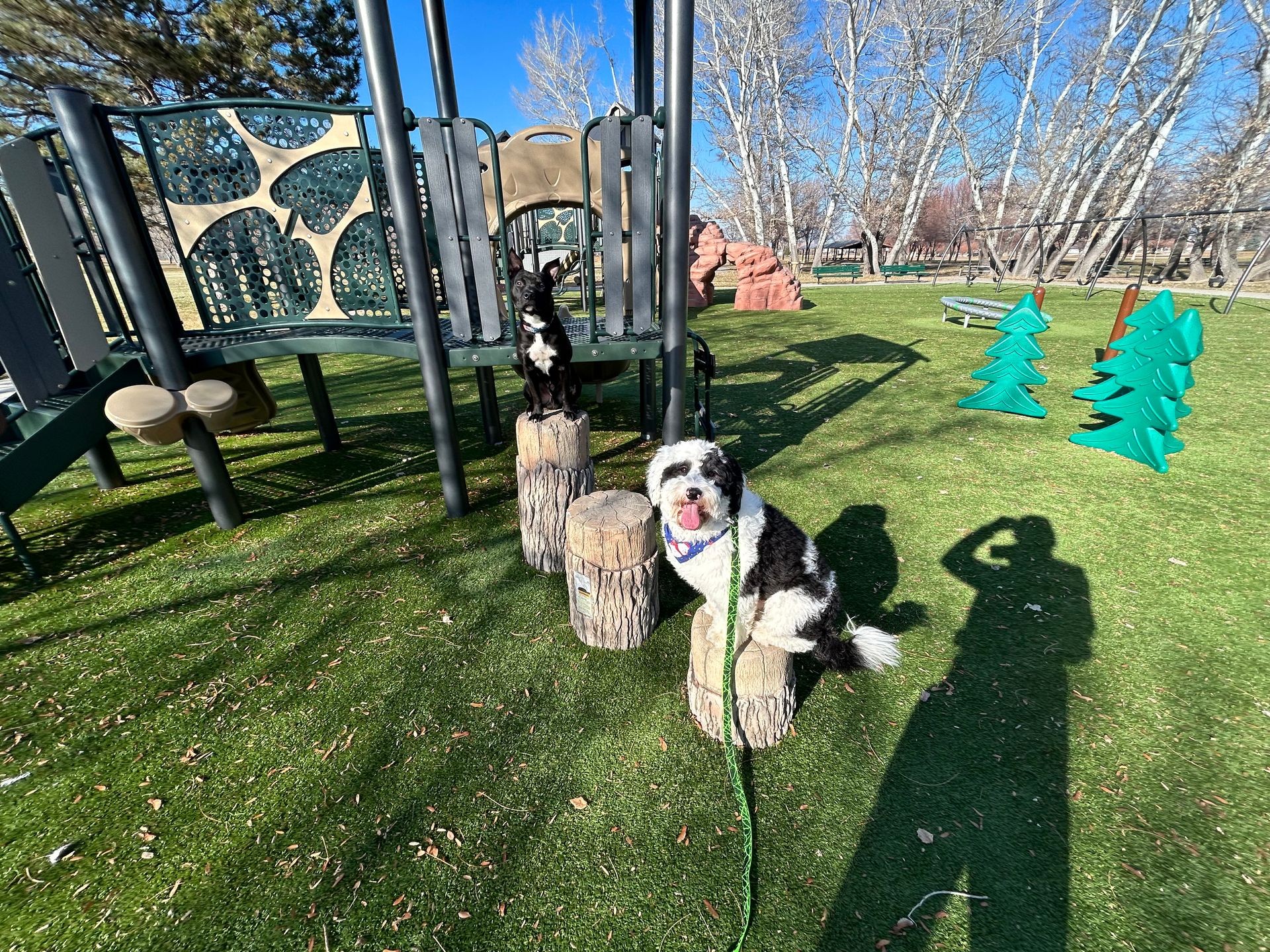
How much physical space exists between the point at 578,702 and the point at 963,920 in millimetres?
1814

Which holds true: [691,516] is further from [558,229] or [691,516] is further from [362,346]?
[558,229]

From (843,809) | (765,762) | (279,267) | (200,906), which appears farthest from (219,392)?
(843,809)

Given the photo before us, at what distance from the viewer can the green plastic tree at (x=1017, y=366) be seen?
21.2 ft

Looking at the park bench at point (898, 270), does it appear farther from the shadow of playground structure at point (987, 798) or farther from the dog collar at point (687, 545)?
the dog collar at point (687, 545)

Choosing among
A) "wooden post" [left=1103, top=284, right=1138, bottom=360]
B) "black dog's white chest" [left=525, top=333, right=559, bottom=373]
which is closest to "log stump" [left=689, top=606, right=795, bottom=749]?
"black dog's white chest" [left=525, top=333, right=559, bottom=373]

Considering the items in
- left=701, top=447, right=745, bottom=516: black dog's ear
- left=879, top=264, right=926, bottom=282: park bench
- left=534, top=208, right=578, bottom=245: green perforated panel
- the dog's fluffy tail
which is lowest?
the dog's fluffy tail

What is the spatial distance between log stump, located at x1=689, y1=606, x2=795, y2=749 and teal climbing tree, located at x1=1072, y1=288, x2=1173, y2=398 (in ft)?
20.0

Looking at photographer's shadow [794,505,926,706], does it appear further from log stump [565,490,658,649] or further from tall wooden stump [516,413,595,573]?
tall wooden stump [516,413,595,573]

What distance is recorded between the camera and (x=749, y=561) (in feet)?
7.79

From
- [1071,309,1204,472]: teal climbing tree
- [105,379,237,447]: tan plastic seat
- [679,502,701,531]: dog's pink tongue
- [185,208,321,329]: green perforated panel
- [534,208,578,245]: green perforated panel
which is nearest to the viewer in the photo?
[679,502,701,531]: dog's pink tongue

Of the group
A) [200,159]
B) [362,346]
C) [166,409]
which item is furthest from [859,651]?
[200,159]

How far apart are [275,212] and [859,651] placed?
5.38 meters

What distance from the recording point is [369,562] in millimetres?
3900

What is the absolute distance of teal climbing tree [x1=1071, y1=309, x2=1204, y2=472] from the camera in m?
4.92
